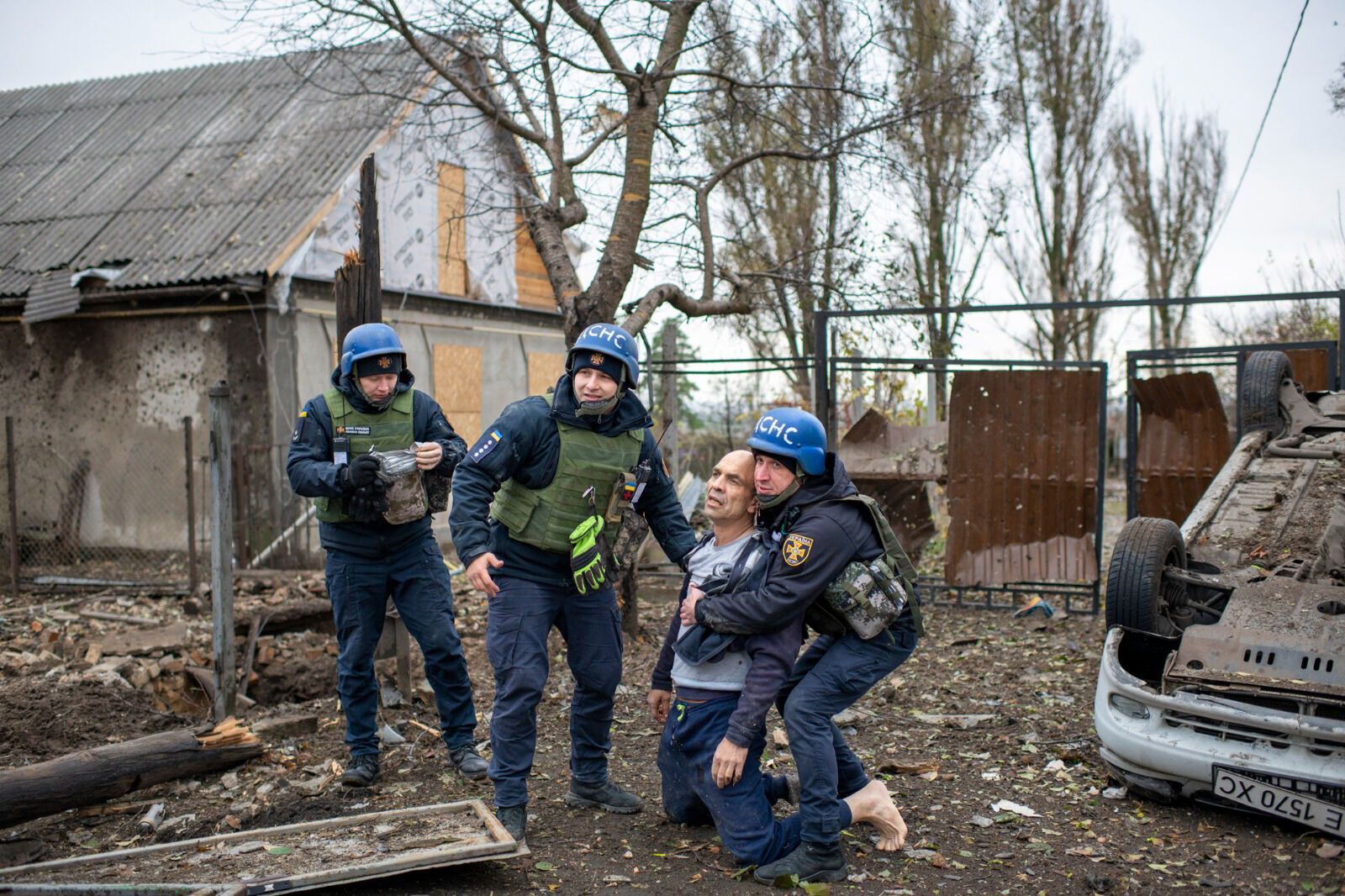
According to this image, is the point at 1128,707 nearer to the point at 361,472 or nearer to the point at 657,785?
the point at 657,785

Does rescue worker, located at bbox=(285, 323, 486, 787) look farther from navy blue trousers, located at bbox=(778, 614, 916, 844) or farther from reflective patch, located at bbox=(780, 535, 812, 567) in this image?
reflective patch, located at bbox=(780, 535, 812, 567)

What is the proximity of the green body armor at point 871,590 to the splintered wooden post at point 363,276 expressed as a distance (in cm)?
325

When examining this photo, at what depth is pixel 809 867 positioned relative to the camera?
149 inches

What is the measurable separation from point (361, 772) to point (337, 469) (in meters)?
1.37

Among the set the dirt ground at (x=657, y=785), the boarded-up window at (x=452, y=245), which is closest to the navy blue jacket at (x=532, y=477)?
the dirt ground at (x=657, y=785)

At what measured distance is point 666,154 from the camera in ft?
30.2

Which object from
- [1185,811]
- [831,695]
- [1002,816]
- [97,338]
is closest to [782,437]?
[831,695]

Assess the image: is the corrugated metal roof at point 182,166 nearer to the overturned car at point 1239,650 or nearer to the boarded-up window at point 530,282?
the boarded-up window at point 530,282

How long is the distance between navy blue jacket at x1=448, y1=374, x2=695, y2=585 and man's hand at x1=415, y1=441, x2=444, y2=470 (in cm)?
70

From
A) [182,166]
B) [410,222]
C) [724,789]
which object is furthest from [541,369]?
[724,789]

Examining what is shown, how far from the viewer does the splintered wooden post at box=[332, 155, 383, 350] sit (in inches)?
237

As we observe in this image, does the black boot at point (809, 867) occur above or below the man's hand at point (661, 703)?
below

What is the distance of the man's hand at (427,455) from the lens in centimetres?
494

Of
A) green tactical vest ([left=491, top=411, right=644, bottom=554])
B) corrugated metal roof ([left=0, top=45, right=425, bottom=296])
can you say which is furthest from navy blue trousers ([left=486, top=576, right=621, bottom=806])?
corrugated metal roof ([left=0, top=45, right=425, bottom=296])
